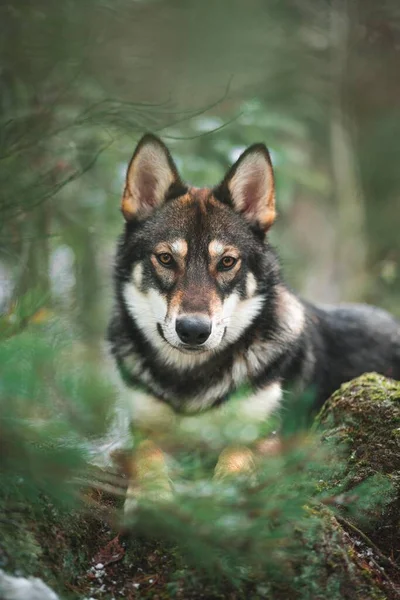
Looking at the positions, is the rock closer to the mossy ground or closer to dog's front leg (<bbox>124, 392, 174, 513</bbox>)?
the mossy ground

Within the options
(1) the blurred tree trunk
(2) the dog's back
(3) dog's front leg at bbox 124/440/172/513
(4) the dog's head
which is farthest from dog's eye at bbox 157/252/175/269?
(1) the blurred tree trunk

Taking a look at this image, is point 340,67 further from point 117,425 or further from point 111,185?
point 117,425

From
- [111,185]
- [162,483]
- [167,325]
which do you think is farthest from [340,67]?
[162,483]

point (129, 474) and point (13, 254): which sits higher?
point (13, 254)

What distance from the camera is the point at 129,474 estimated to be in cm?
355

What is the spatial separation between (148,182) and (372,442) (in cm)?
217

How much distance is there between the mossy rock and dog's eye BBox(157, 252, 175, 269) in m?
1.25

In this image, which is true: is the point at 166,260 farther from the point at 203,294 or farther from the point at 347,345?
the point at 347,345

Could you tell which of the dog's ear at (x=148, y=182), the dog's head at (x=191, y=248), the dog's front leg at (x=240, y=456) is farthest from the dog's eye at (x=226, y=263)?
the dog's front leg at (x=240, y=456)

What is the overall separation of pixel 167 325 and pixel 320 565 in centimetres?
170

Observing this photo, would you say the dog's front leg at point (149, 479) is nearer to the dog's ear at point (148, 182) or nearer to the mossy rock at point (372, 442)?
the mossy rock at point (372, 442)

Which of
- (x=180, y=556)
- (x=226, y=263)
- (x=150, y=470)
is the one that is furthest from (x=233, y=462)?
(x=226, y=263)

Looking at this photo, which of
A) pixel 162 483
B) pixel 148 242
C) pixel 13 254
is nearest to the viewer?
pixel 162 483

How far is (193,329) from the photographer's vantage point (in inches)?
147
